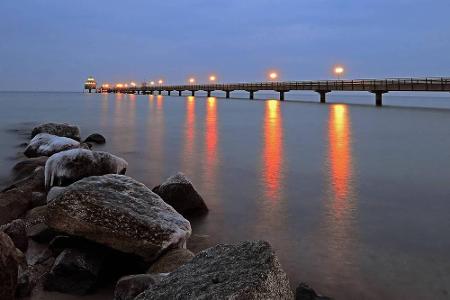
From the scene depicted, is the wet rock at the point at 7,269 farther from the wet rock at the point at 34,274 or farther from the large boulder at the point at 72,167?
the large boulder at the point at 72,167

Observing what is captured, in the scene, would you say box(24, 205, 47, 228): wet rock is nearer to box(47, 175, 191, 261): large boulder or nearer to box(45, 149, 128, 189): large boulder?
box(45, 149, 128, 189): large boulder

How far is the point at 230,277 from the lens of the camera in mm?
3312

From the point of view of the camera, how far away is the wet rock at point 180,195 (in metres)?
7.64

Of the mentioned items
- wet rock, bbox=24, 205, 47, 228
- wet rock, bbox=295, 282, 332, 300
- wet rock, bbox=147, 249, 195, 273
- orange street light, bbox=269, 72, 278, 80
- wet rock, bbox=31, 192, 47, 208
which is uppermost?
orange street light, bbox=269, 72, 278, 80

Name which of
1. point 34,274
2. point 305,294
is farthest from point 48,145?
point 305,294

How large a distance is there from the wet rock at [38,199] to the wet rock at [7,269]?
11.8 feet

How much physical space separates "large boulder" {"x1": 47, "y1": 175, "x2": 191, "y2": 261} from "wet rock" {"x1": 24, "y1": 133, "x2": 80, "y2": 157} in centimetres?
787

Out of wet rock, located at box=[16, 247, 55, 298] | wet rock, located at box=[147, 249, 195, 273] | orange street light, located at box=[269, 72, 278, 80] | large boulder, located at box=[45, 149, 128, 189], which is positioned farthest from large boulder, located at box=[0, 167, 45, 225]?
orange street light, located at box=[269, 72, 278, 80]

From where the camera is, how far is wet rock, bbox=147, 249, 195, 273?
4836 millimetres

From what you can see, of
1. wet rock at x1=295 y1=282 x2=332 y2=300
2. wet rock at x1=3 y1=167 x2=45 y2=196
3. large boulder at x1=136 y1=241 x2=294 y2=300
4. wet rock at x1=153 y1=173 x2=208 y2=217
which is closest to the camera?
large boulder at x1=136 y1=241 x2=294 y2=300

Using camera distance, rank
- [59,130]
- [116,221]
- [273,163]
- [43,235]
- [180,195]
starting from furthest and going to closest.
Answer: [59,130], [273,163], [180,195], [43,235], [116,221]

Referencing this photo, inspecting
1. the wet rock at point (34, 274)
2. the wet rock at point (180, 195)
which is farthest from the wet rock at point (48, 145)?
the wet rock at point (34, 274)

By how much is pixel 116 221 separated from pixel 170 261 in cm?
86

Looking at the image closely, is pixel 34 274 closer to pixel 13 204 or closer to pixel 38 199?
pixel 13 204
